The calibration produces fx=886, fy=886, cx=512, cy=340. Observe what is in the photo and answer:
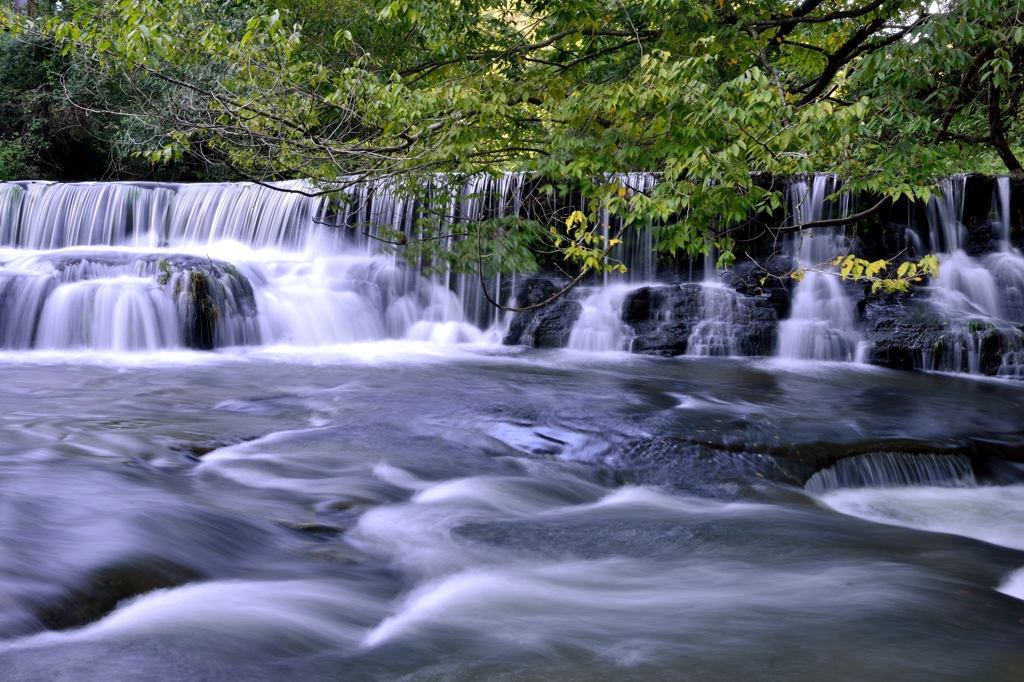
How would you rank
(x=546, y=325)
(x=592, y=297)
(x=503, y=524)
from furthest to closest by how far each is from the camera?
(x=592, y=297), (x=546, y=325), (x=503, y=524)

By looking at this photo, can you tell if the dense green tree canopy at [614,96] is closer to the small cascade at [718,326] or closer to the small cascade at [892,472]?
the small cascade at [892,472]

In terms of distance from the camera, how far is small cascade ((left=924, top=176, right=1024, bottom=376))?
999cm

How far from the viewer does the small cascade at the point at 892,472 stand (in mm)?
5898

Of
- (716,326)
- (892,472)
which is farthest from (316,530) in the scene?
(716,326)

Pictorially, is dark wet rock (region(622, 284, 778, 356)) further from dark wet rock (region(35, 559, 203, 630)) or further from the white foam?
dark wet rock (region(35, 559, 203, 630))

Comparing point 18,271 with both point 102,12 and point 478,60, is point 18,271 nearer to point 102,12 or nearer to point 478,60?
point 102,12

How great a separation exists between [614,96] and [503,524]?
3451 mm

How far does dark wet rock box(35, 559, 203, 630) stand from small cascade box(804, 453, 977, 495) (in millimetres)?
3947

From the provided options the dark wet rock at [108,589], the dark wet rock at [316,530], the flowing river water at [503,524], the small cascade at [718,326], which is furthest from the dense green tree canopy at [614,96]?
the dark wet rock at [108,589]

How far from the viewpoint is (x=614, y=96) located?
662 cm

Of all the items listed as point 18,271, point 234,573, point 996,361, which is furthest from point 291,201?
point 234,573

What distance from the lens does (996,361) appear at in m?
9.91

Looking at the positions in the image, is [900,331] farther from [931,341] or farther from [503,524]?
[503,524]

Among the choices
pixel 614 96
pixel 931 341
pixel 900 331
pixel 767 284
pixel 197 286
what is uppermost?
pixel 614 96
